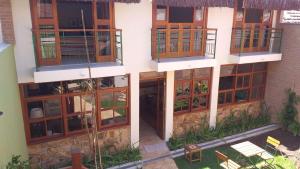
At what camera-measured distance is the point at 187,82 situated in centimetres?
1070

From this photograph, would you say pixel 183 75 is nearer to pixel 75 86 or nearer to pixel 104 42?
pixel 104 42

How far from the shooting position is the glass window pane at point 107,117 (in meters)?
9.37

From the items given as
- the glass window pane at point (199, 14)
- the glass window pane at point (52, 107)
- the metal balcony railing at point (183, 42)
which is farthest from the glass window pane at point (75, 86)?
the glass window pane at point (199, 14)

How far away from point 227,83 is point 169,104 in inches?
125

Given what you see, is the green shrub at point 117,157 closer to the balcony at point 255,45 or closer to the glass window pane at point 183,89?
the glass window pane at point 183,89

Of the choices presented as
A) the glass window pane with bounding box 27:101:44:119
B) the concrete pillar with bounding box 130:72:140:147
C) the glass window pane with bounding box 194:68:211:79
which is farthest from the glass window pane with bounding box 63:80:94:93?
the glass window pane with bounding box 194:68:211:79

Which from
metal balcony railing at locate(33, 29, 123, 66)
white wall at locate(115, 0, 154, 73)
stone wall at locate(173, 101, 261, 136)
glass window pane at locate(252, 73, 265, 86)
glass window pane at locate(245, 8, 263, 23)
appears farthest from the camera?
glass window pane at locate(252, 73, 265, 86)

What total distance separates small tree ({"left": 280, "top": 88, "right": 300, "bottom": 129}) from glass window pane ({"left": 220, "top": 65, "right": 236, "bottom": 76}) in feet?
9.11

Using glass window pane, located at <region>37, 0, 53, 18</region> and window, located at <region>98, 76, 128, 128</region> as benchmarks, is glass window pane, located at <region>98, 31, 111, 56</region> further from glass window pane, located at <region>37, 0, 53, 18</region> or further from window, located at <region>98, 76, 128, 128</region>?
glass window pane, located at <region>37, 0, 53, 18</region>

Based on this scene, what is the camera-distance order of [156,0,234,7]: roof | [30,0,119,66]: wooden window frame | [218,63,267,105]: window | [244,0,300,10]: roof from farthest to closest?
[218,63,267,105]: window
[244,0,300,10]: roof
[156,0,234,7]: roof
[30,0,119,66]: wooden window frame

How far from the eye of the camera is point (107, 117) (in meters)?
9.46

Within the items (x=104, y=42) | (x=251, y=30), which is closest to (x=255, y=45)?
(x=251, y=30)

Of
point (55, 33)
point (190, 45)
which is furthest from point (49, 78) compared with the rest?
point (190, 45)

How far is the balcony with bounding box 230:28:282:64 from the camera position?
1087cm
